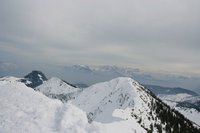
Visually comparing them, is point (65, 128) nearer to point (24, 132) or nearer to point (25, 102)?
point (24, 132)

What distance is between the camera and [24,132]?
46.2 meters

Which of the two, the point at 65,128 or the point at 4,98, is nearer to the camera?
the point at 65,128

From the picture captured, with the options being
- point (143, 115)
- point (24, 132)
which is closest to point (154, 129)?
point (143, 115)

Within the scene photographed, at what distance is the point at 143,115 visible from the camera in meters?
197

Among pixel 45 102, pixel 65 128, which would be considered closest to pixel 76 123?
pixel 65 128

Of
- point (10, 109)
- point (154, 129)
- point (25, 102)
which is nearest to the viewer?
point (10, 109)

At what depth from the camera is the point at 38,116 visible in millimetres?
52000

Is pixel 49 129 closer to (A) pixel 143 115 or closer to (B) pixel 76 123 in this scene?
(B) pixel 76 123

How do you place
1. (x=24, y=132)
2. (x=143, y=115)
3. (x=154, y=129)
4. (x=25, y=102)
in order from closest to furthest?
(x=24, y=132) < (x=25, y=102) < (x=154, y=129) < (x=143, y=115)

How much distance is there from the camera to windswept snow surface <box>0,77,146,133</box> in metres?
47.8

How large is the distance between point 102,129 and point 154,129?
140m

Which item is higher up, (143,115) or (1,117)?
(1,117)

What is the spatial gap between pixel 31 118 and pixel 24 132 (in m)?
5.05

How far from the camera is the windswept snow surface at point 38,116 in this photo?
4782 centimetres
